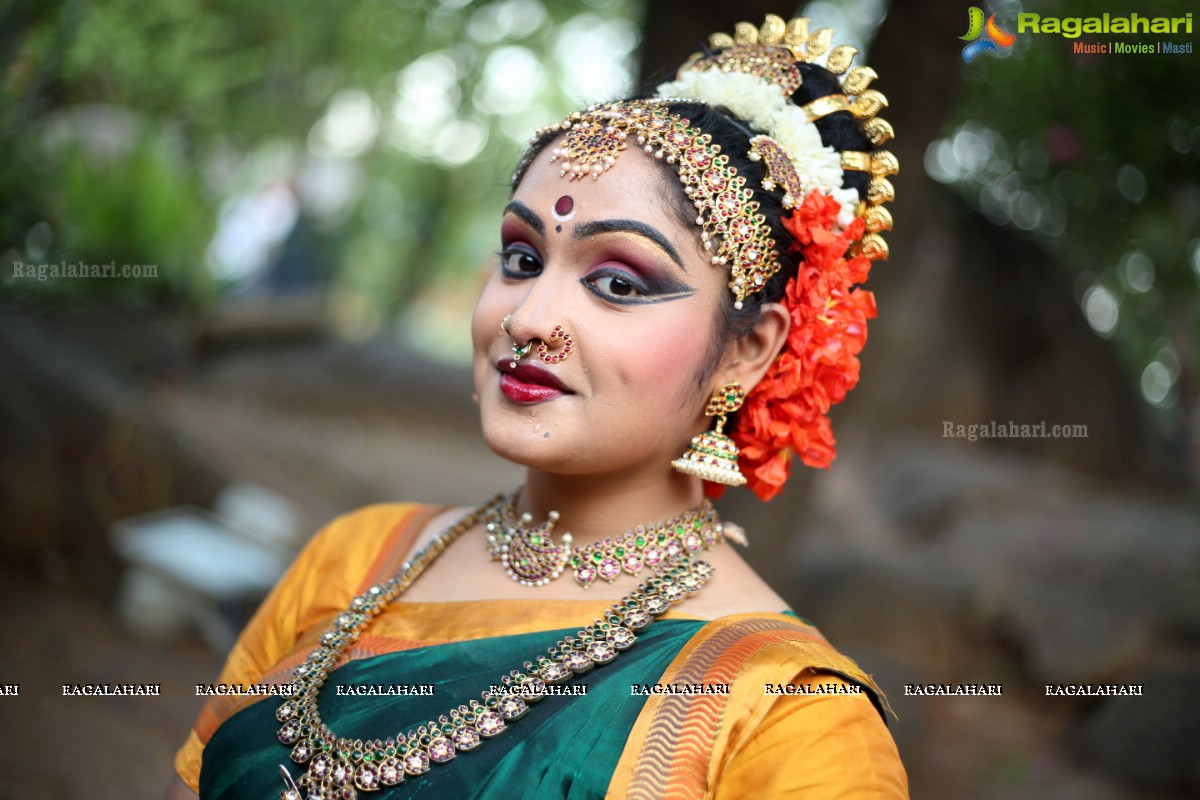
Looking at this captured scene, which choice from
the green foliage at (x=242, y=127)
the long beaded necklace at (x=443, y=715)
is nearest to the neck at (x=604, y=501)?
the long beaded necklace at (x=443, y=715)

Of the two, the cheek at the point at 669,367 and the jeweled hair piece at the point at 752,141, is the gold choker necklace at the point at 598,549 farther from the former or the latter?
the jeweled hair piece at the point at 752,141

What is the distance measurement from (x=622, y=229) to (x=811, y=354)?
51 cm

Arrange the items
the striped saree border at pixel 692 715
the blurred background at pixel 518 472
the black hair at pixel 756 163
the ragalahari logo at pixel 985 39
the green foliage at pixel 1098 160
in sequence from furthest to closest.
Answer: the green foliage at pixel 1098 160 → the blurred background at pixel 518 472 → the ragalahari logo at pixel 985 39 → the black hair at pixel 756 163 → the striped saree border at pixel 692 715

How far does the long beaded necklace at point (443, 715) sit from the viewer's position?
173cm

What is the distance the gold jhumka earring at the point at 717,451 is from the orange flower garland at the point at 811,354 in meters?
0.09

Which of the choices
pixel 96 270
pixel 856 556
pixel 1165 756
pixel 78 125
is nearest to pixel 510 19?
pixel 78 125

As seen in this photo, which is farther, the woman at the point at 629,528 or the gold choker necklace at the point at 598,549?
the gold choker necklace at the point at 598,549

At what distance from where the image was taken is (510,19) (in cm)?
1295

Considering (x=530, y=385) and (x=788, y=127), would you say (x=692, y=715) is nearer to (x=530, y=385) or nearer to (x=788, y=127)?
(x=530, y=385)

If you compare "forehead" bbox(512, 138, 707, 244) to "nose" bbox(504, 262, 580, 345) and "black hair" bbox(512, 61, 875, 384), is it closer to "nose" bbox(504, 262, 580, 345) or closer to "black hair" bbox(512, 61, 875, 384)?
"black hair" bbox(512, 61, 875, 384)

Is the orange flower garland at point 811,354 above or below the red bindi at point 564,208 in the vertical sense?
below

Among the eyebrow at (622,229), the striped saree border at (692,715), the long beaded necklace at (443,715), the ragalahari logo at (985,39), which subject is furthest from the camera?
the ragalahari logo at (985,39)

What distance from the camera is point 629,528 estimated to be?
2037mm

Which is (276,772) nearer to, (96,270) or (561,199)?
(561,199)
